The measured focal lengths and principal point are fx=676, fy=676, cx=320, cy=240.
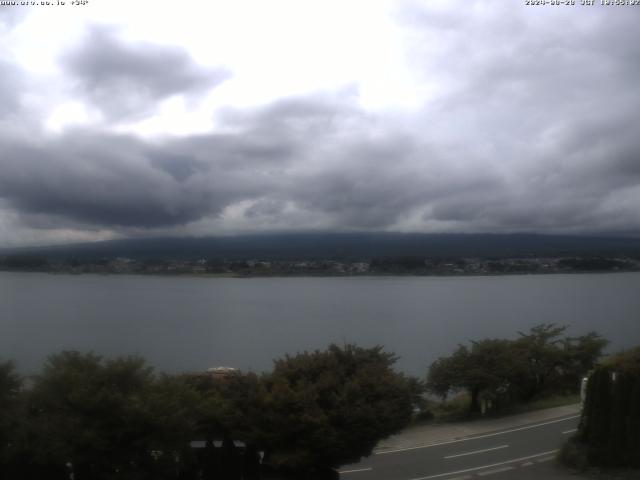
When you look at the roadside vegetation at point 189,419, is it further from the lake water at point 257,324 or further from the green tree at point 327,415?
the lake water at point 257,324

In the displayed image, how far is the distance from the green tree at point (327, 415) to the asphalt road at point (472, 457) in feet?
11.1

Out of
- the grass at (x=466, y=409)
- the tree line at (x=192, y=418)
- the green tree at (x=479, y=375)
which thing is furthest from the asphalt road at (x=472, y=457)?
the green tree at (x=479, y=375)

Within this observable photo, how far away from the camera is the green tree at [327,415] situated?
528 inches

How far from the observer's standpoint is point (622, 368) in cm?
1593

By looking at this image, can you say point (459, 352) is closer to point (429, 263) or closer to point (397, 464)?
point (397, 464)

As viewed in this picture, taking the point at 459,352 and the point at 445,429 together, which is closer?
the point at 445,429

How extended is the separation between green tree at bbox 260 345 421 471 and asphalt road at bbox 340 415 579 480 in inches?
134

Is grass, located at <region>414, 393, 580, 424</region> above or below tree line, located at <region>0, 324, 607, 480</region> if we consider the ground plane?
below

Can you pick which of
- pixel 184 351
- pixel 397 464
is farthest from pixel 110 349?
pixel 397 464

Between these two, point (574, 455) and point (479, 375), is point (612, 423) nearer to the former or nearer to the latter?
point (574, 455)

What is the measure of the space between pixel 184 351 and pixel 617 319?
165 ft

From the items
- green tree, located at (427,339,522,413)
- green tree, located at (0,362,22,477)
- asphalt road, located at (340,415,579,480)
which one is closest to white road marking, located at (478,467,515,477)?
asphalt road, located at (340,415,579,480)

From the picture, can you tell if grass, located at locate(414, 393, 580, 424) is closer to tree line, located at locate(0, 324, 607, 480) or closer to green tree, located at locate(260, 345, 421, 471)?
tree line, located at locate(0, 324, 607, 480)

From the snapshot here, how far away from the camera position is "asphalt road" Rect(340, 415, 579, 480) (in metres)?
17.1
